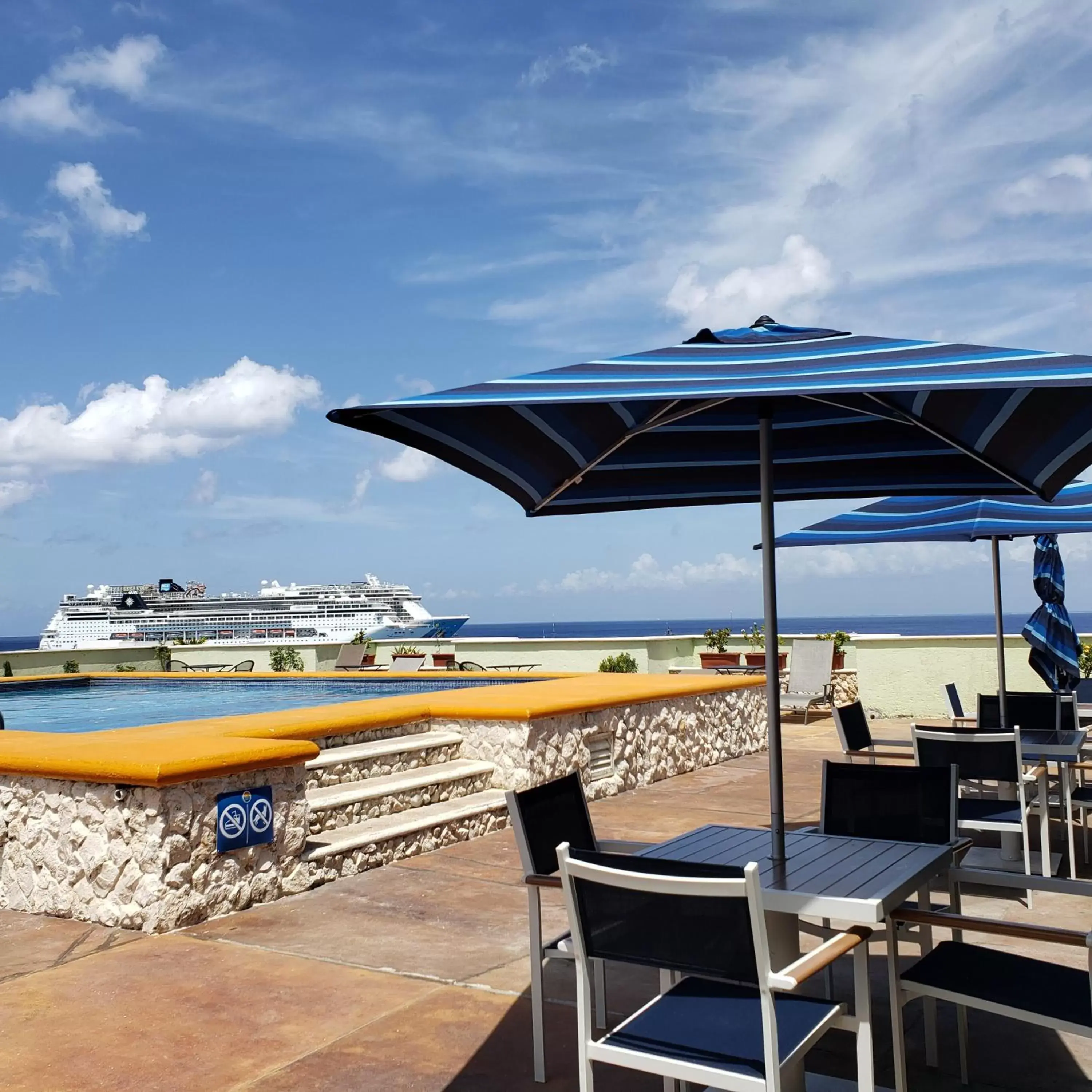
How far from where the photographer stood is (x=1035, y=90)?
936 centimetres

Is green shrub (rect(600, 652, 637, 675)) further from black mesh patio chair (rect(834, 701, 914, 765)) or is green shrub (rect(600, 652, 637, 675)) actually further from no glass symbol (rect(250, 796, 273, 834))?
no glass symbol (rect(250, 796, 273, 834))

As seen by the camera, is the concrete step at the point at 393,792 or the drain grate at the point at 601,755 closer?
the concrete step at the point at 393,792

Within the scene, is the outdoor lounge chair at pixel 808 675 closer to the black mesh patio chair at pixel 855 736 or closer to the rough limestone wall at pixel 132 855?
the black mesh patio chair at pixel 855 736

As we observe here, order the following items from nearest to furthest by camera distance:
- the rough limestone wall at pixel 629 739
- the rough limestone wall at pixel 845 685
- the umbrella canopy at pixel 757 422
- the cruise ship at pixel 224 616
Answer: the umbrella canopy at pixel 757 422, the rough limestone wall at pixel 629 739, the rough limestone wall at pixel 845 685, the cruise ship at pixel 224 616

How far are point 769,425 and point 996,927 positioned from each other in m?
1.62

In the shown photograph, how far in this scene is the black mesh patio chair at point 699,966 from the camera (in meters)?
2.10

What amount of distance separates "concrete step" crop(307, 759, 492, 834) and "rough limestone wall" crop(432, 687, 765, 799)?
20 centimetres

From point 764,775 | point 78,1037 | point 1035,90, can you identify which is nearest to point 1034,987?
point 78,1037

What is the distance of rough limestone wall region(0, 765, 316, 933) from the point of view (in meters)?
4.56

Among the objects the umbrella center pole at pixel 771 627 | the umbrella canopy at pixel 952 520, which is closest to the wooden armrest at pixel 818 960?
the umbrella center pole at pixel 771 627

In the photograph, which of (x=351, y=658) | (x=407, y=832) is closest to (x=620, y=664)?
(x=351, y=658)

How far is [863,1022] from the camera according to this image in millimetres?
2396

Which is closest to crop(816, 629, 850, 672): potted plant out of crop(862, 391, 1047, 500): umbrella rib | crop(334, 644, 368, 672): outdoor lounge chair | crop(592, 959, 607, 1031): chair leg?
crop(334, 644, 368, 672): outdoor lounge chair

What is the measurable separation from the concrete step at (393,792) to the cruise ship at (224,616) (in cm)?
5903
